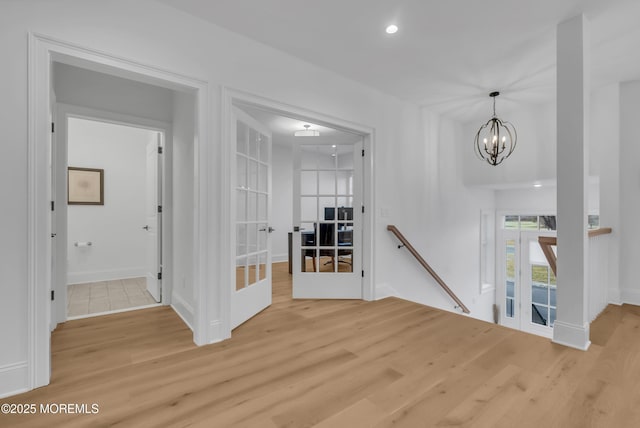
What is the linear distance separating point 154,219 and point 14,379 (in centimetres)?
214

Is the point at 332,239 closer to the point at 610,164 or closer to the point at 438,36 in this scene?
the point at 438,36

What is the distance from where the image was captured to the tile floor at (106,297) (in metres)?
3.27

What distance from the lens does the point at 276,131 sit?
5.52 m

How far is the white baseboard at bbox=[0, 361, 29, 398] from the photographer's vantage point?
161cm

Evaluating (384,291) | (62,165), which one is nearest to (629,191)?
(384,291)

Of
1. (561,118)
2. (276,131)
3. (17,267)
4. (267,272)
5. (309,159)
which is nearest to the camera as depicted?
(17,267)

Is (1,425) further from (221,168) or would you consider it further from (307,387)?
(221,168)

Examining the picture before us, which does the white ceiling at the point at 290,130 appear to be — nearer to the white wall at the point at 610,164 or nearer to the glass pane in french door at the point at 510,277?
the white wall at the point at 610,164

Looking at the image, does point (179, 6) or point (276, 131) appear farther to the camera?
point (276, 131)

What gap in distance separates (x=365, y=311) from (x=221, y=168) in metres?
1.98

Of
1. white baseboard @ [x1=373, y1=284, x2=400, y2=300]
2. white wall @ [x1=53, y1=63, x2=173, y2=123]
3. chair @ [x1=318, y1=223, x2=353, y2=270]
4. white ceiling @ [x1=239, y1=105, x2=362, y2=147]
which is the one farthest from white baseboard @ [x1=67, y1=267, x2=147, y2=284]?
white baseboard @ [x1=373, y1=284, x2=400, y2=300]

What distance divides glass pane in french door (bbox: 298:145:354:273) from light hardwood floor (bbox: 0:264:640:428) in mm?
946

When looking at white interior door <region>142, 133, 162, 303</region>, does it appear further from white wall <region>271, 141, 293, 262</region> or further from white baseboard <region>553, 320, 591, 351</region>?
white baseboard <region>553, 320, 591, 351</region>

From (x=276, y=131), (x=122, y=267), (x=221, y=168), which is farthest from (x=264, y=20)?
(x=122, y=267)
